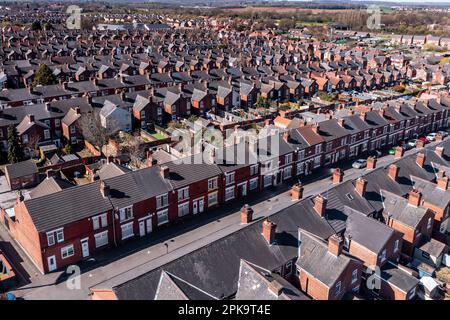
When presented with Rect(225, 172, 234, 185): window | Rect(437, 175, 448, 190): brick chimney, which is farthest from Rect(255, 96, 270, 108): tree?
Rect(437, 175, 448, 190): brick chimney

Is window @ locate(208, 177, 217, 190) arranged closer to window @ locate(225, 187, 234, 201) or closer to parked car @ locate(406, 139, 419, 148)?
window @ locate(225, 187, 234, 201)

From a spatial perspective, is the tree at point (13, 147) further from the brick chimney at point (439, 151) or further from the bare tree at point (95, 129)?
the brick chimney at point (439, 151)

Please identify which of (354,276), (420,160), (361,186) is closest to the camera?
(354,276)

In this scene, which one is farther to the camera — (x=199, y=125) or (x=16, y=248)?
(x=199, y=125)

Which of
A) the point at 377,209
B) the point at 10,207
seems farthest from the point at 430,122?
the point at 10,207

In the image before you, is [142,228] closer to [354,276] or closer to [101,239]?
[101,239]

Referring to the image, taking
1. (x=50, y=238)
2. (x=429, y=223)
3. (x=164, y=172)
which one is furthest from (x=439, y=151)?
(x=50, y=238)
